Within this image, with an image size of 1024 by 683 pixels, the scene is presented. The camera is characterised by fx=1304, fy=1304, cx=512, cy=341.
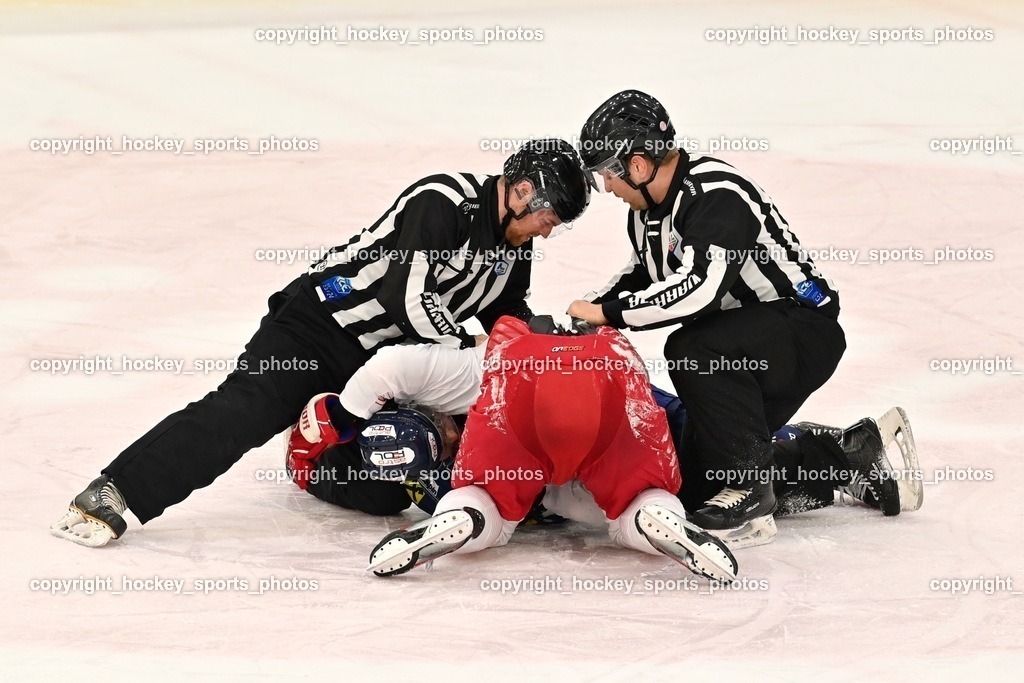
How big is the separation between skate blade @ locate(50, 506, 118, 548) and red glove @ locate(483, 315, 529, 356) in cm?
144

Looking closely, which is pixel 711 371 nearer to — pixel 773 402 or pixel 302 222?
pixel 773 402

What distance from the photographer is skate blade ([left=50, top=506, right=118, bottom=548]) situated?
14.4 feet

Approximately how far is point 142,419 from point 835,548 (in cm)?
319

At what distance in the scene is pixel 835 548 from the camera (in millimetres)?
4434

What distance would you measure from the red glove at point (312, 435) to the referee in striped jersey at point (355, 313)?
0.27 ft

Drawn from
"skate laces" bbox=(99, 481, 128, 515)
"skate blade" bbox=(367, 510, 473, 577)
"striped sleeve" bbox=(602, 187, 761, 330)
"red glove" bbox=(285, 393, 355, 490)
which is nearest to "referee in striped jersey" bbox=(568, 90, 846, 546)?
"striped sleeve" bbox=(602, 187, 761, 330)

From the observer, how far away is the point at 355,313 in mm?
4828

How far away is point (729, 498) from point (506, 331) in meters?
0.97

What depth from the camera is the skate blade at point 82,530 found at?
439 centimetres

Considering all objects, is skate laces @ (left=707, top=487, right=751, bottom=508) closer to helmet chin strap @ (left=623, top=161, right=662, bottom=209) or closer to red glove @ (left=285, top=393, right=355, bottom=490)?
helmet chin strap @ (left=623, top=161, right=662, bottom=209)

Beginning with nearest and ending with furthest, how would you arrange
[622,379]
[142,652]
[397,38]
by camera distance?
[142,652] → [622,379] → [397,38]

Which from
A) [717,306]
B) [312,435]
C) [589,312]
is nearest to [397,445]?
[312,435]

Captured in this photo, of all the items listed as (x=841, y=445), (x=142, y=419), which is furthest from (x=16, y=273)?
(x=841, y=445)

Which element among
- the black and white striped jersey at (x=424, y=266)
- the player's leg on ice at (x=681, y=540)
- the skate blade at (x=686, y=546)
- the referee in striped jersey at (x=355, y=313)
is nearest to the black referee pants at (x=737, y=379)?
the player's leg on ice at (x=681, y=540)
